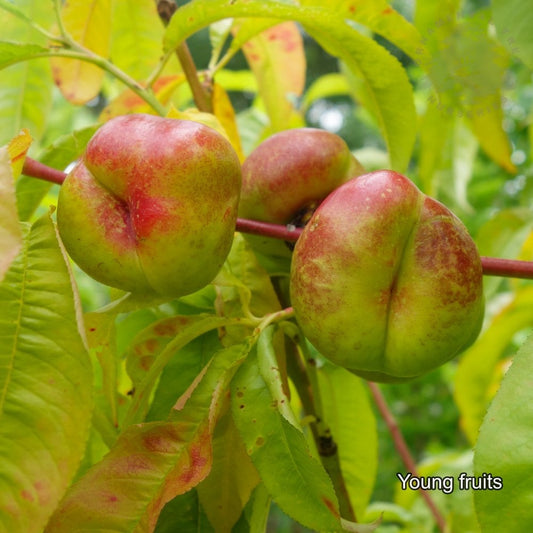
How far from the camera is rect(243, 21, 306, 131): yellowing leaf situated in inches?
53.9

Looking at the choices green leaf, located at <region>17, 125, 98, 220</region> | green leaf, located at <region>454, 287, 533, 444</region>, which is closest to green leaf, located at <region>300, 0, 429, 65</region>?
green leaf, located at <region>17, 125, 98, 220</region>

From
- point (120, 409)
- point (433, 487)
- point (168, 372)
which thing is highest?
point (168, 372)

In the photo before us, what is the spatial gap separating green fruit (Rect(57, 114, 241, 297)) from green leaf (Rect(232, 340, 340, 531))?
0.12 m

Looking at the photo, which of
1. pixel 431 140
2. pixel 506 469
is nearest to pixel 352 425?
pixel 506 469

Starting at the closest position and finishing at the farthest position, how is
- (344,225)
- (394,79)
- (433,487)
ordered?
1. (344,225)
2. (394,79)
3. (433,487)

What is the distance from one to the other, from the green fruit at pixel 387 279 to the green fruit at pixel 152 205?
10cm

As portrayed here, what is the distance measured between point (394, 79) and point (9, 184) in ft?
1.77

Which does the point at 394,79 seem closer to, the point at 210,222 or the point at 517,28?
the point at 517,28

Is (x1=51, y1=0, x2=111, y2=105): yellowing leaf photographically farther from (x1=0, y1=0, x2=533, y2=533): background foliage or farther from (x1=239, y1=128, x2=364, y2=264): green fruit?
(x1=239, y1=128, x2=364, y2=264): green fruit

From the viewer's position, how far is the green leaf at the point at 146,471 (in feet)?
2.23

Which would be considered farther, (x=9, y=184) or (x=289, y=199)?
(x=289, y=199)

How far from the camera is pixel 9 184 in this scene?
23.2 inches

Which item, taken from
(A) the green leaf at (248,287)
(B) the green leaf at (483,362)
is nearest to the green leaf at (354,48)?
(A) the green leaf at (248,287)

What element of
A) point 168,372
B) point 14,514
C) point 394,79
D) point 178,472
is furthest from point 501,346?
point 14,514
